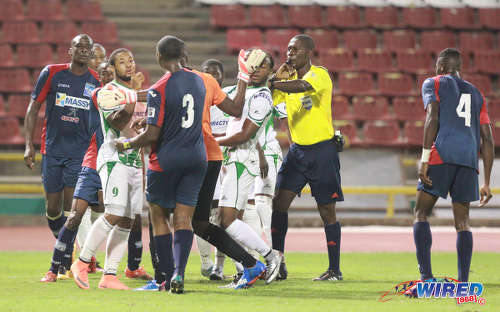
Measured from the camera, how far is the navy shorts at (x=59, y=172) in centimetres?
779

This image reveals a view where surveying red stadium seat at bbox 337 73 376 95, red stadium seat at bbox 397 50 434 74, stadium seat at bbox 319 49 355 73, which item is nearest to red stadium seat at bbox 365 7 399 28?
red stadium seat at bbox 397 50 434 74

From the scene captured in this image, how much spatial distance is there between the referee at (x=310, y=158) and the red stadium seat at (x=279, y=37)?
12127mm

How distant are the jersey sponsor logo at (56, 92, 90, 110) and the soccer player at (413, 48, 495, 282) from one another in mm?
3501

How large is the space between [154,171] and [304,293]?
1.61 m

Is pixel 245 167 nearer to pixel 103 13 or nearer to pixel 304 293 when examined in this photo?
pixel 304 293

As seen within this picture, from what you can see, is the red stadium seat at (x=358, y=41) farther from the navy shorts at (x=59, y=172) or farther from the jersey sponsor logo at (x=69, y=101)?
the navy shorts at (x=59, y=172)

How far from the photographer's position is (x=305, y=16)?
2111cm

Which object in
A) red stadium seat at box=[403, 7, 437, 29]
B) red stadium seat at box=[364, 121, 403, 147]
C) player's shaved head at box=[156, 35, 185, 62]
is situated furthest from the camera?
red stadium seat at box=[403, 7, 437, 29]

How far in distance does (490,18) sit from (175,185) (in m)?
17.8

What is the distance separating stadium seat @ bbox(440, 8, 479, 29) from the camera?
70.4 ft

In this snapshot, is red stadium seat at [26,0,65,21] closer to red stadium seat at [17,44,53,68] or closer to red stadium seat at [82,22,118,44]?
Answer: red stadium seat at [82,22,118,44]

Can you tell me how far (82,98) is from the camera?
7.92 meters

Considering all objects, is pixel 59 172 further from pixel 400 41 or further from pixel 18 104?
pixel 400 41

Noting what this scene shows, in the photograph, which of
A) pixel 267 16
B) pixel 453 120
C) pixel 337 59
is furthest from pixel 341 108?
pixel 453 120
